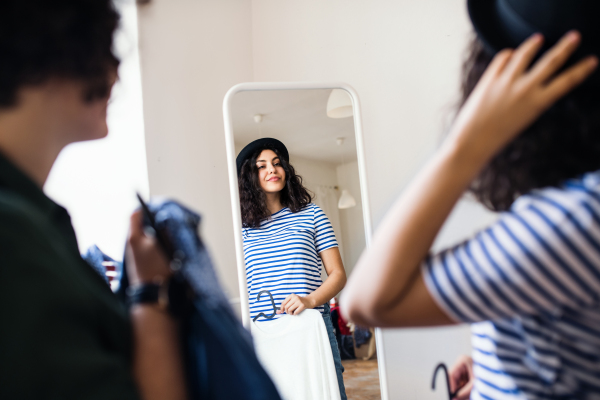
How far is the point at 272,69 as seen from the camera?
2350mm

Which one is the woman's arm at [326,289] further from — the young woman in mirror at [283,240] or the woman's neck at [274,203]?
the woman's neck at [274,203]

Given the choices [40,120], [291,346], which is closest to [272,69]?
[291,346]

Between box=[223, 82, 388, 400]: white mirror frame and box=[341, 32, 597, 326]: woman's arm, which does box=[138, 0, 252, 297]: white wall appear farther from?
box=[341, 32, 597, 326]: woman's arm

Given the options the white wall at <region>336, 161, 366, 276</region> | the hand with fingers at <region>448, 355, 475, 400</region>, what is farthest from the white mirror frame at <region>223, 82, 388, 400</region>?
the hand with fingers at <region>448, 355, 475, 400</region>

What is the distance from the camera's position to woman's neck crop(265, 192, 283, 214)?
1.69 meters

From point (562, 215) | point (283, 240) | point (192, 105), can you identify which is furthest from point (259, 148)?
point (562, 215)

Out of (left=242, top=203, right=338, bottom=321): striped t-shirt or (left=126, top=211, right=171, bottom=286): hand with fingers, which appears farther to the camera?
(left=242, top=203, right=338, bottom=321): striped t-shirt

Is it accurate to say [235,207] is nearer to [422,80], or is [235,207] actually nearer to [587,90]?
[422,80]

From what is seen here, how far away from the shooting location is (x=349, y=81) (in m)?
2.09

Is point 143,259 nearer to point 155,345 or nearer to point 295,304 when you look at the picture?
point 155,345

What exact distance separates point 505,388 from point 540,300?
0.47ft

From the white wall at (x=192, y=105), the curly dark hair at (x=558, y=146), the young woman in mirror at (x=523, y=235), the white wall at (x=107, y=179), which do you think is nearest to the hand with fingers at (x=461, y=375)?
the young woman in mirror at (x=523, y=235)

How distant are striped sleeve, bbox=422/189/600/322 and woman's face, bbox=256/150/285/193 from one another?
4.34 ft

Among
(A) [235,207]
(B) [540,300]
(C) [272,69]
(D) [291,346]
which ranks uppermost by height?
(C) [272,69]
